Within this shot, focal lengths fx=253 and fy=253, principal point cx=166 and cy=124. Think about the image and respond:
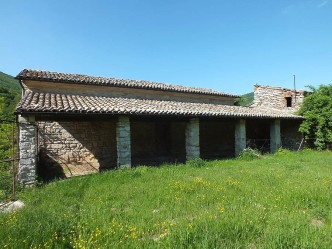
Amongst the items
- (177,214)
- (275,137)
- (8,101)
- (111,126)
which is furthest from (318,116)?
(8,101)

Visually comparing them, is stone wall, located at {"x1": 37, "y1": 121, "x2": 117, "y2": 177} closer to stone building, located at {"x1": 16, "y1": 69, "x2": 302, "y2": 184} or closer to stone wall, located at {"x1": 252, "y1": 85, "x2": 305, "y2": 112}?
stone building, located at {"x1": 16, "y1": 69, "x2": 302, "y2": 184}

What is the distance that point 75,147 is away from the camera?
1355 cm

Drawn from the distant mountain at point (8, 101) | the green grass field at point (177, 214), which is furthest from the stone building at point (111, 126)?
the green grass field at point (177, 214)

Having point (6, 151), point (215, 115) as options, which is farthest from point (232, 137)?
point (6, 151)

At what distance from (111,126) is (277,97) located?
1383 centimetres

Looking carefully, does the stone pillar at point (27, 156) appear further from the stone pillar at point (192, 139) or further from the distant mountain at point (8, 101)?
the stone pillar at point (192, 139)

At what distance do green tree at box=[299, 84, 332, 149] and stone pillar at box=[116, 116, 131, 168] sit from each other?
13199 mm

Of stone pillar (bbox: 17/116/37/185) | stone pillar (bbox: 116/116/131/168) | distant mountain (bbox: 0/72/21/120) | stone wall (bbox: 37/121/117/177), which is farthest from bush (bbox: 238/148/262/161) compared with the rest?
distant mountain (bbox: 0/72/21/120)

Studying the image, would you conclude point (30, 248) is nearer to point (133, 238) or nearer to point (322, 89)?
point (133, 238)

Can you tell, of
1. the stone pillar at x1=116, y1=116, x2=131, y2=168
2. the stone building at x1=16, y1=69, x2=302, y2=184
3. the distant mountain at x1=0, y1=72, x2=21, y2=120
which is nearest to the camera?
the stone building at x1=16, y1=69, x2=302, y2=184

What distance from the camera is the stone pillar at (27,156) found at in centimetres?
827

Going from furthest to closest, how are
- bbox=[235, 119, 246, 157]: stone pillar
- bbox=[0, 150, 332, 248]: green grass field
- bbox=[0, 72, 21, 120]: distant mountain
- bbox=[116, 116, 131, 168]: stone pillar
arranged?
bbox=[0, 72, 21, 120]: distant mountain → bbox=[235, 119, 246, 157]: stone pillar → bbox=[116, 116, 131, 168]: stone pillar → bbox=[0, 150, 332, 248]: green grass field

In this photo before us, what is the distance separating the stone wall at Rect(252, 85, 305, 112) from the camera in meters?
19.7

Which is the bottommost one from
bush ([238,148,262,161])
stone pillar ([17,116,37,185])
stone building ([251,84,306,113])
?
bush ([238,148,262,161])
